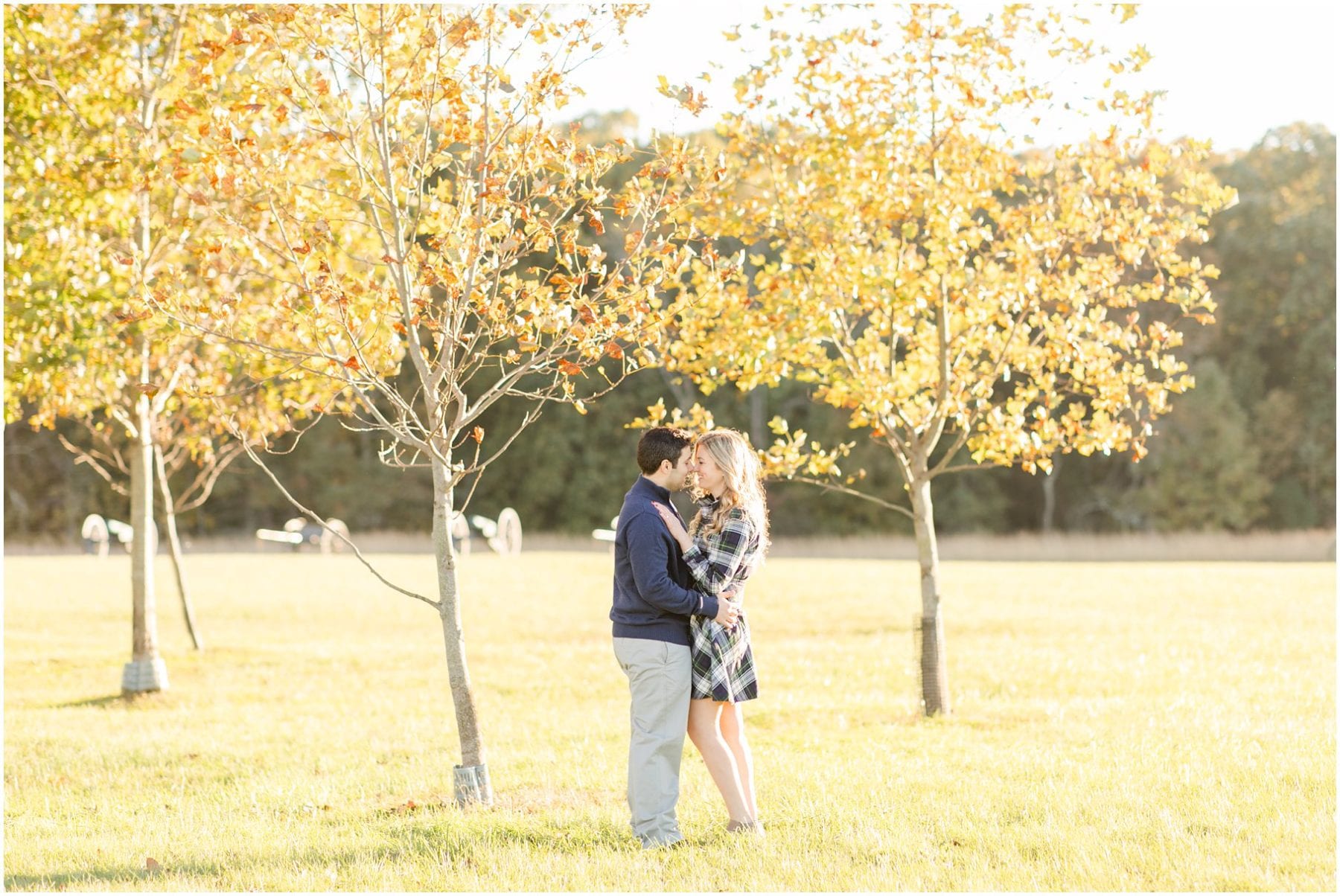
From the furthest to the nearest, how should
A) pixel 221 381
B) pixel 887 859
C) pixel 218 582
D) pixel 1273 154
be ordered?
pixel 1273 154
pixel 218 582
pixel 221 381
pixel 887 859

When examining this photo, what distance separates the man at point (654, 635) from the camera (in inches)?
227

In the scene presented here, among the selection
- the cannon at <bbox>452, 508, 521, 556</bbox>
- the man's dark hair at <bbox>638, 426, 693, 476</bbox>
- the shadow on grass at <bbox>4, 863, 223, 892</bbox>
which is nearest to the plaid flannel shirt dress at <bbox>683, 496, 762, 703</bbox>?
the man's dark hair at <bbox>638, 426, 693, 476</bbox>

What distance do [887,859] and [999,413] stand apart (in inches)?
178

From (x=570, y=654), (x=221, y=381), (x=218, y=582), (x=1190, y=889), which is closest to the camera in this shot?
(x=1190, y=889)

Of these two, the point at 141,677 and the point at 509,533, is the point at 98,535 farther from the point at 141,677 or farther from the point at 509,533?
the point at 141,677

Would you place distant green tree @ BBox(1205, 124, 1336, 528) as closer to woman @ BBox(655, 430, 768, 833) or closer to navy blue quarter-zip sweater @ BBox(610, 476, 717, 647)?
woman @ BBox(655, 430, 768, 833)

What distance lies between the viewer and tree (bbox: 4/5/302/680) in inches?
420

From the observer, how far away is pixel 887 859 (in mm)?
5734

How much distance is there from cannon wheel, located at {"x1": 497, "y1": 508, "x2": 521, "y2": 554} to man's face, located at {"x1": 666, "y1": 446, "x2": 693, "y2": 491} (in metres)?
29.6

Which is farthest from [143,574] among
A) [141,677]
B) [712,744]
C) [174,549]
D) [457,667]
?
[712,744]

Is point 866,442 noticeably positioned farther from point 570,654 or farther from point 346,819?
point 346,819

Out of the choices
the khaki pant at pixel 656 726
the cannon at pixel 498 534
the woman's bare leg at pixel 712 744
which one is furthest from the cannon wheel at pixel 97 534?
the woman's bare leg at pixel 712 744

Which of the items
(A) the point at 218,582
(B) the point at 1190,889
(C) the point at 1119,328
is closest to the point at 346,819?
(B) the point at 1190,889

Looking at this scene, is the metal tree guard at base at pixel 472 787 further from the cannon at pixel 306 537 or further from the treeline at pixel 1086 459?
→ the cannon at pixel 306 537
